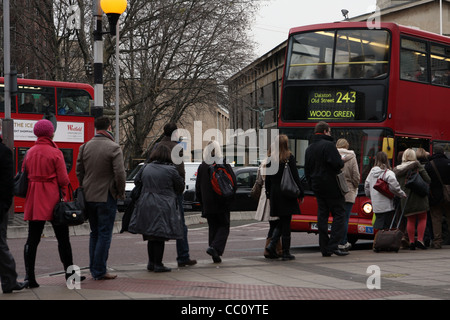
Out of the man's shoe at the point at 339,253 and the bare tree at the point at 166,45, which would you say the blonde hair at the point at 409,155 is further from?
the bare tree at the point at 166,45

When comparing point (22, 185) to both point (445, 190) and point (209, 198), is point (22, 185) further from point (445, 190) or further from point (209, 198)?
point (445, 190)

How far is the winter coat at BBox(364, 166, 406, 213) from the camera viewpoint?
12.7 meters

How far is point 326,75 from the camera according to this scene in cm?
1438

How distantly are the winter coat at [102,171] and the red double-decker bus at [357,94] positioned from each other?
19.6ft

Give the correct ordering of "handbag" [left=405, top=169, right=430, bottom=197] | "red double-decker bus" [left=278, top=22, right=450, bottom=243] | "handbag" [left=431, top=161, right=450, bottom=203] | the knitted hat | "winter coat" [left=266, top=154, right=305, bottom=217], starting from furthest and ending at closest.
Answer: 1. "red double-decker bus" [left=278, top=22, right=450, bottom=243]
2. "handbag" [left=431, top=161, right=450, bottom=203]
3. "handbag" [left=405, top=169, right=430, bottom=197]
4. "winter coat" [left=266, top=154, right=305, bottom=217]
5. the knitted hat

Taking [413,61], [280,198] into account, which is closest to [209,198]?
[280,198]

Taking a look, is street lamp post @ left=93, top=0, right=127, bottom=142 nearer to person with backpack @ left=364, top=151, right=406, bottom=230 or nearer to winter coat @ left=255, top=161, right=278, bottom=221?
winter coat @ left=255, top=161, right=278, bottom=221

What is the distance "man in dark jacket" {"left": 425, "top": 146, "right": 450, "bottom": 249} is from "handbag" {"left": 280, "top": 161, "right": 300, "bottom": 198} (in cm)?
384

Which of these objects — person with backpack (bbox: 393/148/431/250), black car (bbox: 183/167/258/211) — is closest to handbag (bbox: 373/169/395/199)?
person with backpack (bbox: 393/148/431/250)

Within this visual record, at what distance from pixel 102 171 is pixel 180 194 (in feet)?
4.59

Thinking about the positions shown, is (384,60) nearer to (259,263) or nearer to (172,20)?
(259,263)

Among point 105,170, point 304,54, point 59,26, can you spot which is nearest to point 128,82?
point 59,26

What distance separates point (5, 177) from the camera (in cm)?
796
